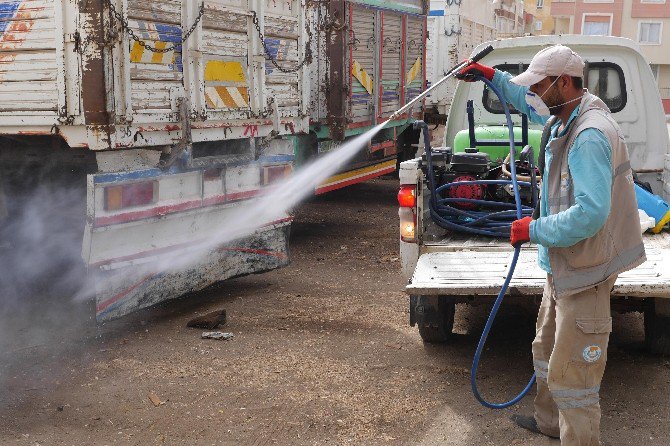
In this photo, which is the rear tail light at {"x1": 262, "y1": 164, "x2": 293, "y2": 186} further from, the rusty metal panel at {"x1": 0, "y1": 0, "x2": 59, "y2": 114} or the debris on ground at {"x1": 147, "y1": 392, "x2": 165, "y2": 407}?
the debris on ground at {"x1": 147, "y1": 392, "x2": 165, "y2": 407}

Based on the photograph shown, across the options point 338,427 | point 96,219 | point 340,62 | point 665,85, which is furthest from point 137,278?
Answer: point 665,85

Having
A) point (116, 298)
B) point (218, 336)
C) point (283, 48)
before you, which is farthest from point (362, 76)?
point (116, 298)

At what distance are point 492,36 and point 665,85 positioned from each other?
38.5m

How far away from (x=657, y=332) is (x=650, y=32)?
5346cm

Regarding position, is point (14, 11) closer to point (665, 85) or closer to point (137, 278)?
point (137, 278)

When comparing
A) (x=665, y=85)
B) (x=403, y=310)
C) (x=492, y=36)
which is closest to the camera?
(x=403, y=310)

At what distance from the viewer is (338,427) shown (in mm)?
4133

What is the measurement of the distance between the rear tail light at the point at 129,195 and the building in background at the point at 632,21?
51.3m

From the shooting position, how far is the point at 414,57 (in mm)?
11586

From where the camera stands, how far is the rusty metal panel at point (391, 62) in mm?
10336

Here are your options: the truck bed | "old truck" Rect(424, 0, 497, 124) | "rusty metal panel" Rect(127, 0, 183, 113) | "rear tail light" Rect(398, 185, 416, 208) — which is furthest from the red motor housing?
"old truck" Rect(424, 0, 497, 124)

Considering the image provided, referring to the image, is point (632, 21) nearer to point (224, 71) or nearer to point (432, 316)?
point (224, 71)

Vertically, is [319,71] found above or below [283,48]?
below

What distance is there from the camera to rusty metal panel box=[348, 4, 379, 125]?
9.30 meters
